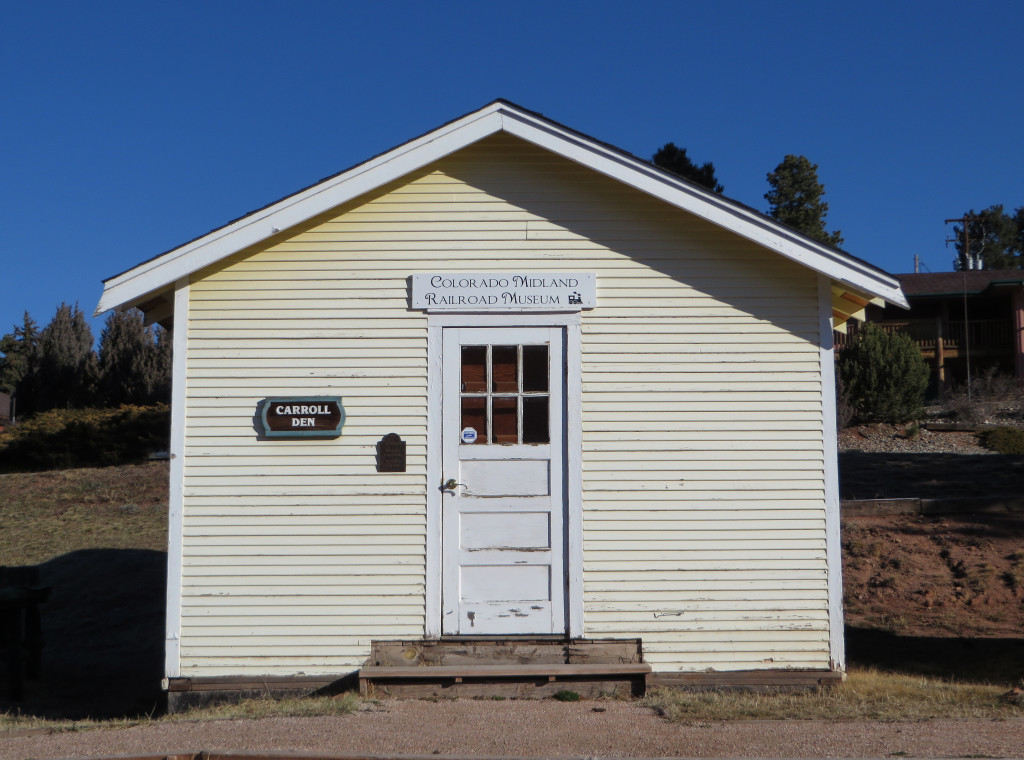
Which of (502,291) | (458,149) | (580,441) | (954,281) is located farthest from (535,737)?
(954,281)

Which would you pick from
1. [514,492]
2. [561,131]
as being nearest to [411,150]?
[561,131]

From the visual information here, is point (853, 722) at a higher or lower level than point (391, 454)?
lower

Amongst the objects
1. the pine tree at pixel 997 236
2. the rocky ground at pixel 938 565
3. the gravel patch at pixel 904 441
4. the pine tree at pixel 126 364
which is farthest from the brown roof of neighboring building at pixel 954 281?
the pine tree at pixel 997 236

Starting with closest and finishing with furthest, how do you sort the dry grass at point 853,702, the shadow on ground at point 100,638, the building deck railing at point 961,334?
the dry grass at point 853,702 → the shadow on ground at point 100,638 → the building deck railing at point 961,334

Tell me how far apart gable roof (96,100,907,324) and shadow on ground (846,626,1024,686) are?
3.06 meters

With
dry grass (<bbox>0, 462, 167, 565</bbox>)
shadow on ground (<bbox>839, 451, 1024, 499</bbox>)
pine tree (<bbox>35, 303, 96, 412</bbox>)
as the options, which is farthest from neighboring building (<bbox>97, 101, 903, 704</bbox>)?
pine tree (<bbox>35, 303, 96, 412</bbox>)

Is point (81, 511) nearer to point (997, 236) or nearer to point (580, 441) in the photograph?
point (580, 441)

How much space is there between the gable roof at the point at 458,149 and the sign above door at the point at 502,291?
0.80 meters

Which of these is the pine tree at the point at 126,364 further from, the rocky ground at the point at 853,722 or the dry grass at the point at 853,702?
the dry grass at the point at 853,702

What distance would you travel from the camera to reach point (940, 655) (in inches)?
337

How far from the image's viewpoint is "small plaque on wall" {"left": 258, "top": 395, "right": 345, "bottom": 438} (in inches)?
279

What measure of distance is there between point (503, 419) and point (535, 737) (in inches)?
92.4

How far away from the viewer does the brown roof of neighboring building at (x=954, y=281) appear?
104ft

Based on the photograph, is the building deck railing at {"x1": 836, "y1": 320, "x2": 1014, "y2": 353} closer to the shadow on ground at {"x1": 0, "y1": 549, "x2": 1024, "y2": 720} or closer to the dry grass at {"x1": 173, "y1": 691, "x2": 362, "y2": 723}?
the shadow on ground at {"x1": 0, "y1": 549, "x2": 1024, "y2": 720}
